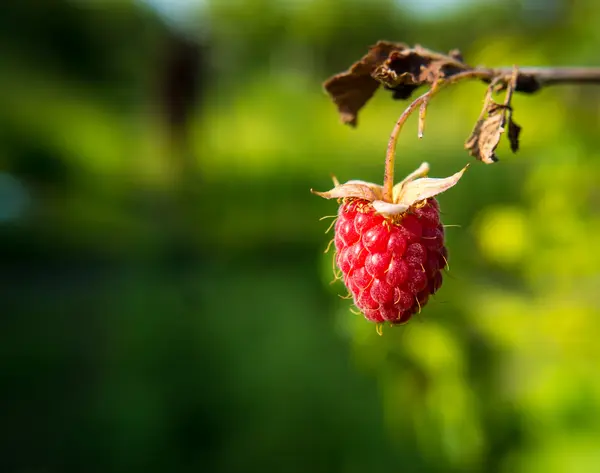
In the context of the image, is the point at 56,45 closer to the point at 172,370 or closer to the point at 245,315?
the point at 245,315

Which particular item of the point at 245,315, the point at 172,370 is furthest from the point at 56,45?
the point at 172,370

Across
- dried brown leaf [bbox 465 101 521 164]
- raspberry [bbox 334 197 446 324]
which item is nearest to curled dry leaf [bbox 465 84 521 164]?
dried brown leaf [bbox 465 101 521 164]

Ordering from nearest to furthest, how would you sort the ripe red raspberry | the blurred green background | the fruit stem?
the fruit stem < the ripe red raspberry < the blurred green background

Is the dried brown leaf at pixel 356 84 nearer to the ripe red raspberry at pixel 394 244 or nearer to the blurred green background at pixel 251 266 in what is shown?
the ripe red raspberry at pixel 394 244

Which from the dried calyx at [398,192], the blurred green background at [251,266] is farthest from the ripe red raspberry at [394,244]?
the blurred green background at [251,266]

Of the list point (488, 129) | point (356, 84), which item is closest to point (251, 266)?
point (356, 84)

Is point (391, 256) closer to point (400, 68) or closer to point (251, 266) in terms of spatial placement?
point (400, 68)

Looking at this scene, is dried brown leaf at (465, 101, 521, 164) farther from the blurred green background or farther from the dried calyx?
the blurred green background
